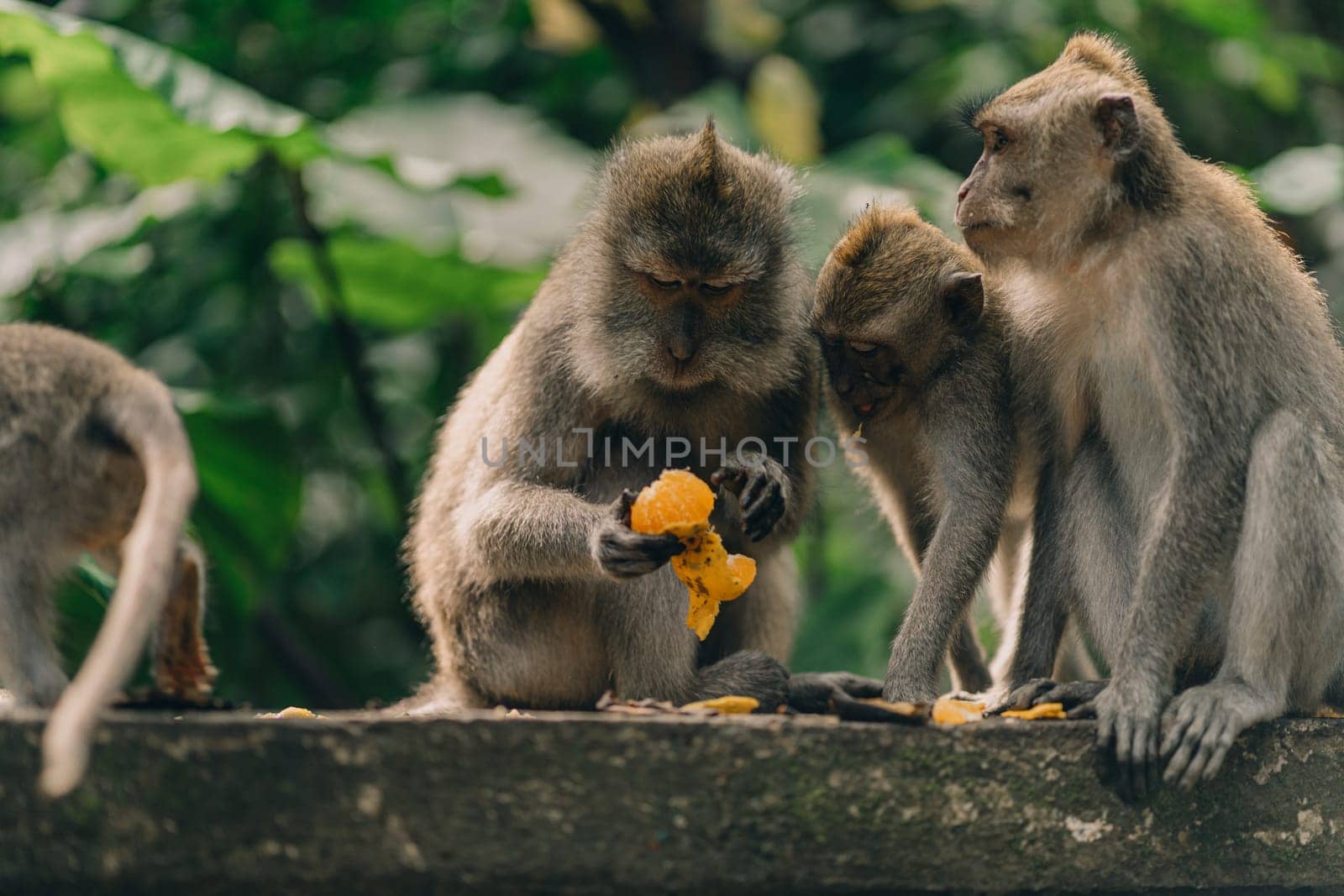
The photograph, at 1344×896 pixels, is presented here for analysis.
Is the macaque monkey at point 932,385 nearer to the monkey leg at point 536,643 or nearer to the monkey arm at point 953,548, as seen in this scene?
the monkey arm at point 953,548

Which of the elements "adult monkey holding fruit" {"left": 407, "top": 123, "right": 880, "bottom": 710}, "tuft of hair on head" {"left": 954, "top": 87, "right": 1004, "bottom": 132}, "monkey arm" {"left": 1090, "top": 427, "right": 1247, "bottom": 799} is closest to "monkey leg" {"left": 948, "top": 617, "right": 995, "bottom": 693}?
"adult monkey holding fruit" {"left": 407, "top": 123, "right": 880, "bottom": 710}

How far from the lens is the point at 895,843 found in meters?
3.55

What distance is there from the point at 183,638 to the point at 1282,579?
10.8 feet

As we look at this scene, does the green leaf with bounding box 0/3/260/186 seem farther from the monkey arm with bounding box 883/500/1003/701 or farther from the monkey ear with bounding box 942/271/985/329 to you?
the monkey arm with bounding box 883/500/1003/701

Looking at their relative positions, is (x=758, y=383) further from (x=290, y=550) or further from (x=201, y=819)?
(x=290, y=550)

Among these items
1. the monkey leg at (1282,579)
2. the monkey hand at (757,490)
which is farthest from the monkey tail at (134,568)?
the monkey leg at (1282,579)

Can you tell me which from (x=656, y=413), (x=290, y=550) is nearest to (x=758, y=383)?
(x=656, y=413)

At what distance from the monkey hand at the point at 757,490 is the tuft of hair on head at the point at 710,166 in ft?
3.20

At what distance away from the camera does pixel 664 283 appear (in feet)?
15.9

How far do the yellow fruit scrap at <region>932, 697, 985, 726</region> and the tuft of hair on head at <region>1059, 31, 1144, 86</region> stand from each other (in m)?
2.18

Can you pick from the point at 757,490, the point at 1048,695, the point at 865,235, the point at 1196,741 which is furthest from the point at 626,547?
the point at 1196,741

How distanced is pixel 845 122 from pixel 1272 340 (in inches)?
245

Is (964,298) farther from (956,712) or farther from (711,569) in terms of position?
(956,712)

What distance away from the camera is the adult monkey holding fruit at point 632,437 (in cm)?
478
